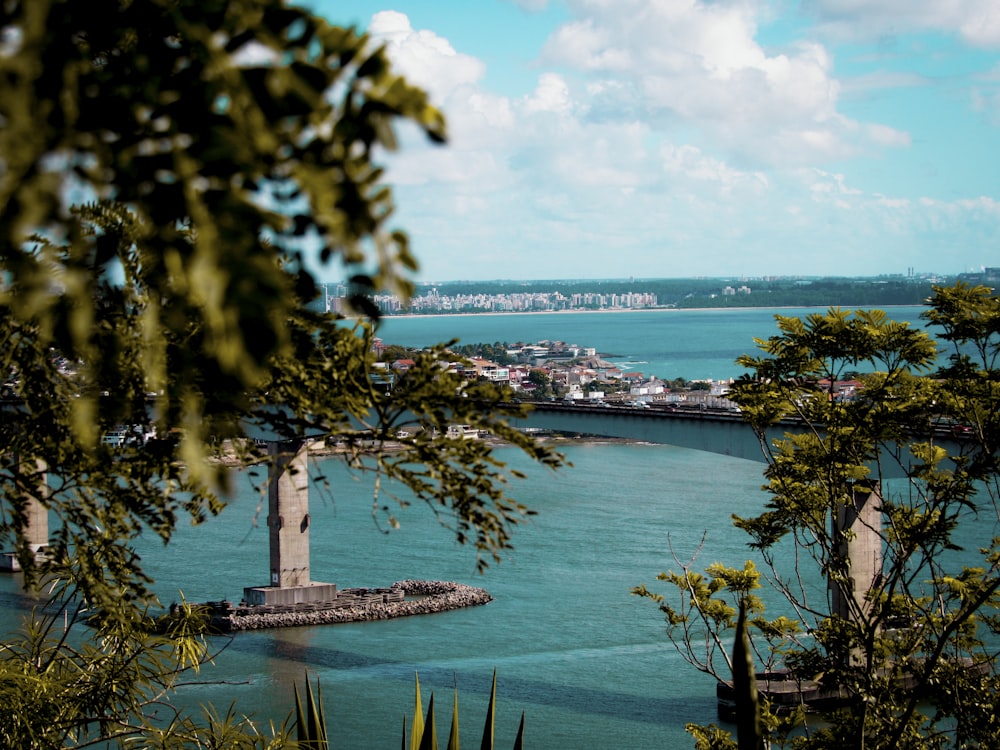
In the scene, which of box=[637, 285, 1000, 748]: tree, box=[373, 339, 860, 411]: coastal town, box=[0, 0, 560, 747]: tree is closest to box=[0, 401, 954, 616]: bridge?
box=[637, 285, 1000, 748]: tree

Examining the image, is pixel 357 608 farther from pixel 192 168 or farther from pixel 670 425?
pixel 192 168

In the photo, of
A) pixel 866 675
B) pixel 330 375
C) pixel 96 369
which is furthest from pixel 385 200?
pixel 866 675

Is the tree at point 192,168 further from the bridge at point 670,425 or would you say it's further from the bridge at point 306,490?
the bridge at point 306,490

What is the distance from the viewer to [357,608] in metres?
25.4

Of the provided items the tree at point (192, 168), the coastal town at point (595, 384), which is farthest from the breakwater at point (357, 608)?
the tree at point (192, 168)

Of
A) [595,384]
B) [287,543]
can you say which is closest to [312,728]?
[287,543]

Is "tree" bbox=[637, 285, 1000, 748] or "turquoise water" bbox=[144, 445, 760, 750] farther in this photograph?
"turquoise water" bbox=[144, 445, 760, 750]

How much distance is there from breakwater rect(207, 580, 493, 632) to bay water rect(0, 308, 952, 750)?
0.32m

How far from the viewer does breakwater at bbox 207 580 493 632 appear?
81.1 ft

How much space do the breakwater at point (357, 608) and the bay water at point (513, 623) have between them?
0.32m

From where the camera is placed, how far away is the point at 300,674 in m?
20.7

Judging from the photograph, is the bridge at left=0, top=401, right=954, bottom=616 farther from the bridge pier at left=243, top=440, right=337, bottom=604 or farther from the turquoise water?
the turquoise water

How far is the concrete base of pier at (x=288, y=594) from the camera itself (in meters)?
26.0

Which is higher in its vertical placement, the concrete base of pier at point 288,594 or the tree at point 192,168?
the tree at point 192,168
